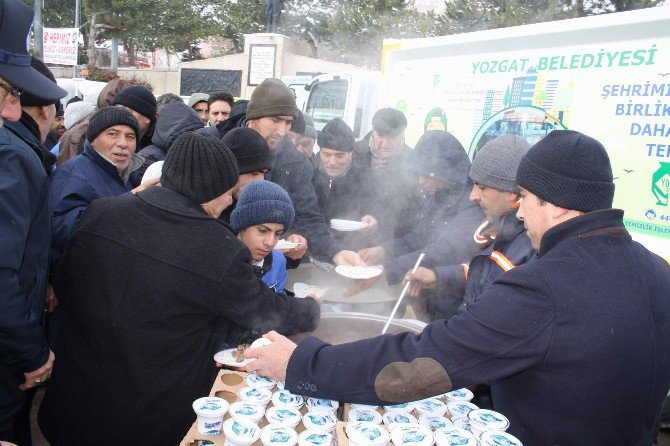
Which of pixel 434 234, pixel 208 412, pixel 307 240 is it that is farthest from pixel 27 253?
pixel 434 234

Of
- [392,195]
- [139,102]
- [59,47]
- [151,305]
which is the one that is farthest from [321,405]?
[59,47]

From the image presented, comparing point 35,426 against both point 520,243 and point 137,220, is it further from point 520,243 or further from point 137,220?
point 520,243

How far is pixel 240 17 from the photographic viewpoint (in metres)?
29.5

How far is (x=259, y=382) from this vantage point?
5.33 feet

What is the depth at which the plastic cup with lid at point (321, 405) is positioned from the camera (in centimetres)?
152

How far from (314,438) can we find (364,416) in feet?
0.69

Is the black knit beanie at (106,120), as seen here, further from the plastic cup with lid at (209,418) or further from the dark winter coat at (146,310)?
the plastic cup with lid at (209,418)

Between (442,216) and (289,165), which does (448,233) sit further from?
(289,165)

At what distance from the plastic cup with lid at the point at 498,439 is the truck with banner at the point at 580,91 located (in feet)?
6.94

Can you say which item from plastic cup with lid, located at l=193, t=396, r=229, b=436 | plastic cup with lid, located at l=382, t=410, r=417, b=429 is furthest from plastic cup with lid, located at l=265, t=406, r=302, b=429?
plastic cup with lid, located at l=382, t=410, r=417, b=429

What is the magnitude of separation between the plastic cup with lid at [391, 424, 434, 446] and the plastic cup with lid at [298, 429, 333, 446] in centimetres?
18

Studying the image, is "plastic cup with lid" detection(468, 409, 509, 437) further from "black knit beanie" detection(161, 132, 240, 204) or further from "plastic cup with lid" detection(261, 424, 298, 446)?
"black knit beanie" detection(161, 132, 240, 204)

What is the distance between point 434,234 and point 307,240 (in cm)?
88

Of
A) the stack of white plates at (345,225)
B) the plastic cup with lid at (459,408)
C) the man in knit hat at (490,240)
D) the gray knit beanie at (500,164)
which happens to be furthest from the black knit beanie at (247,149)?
the plastic cup with lid at (459,408)
